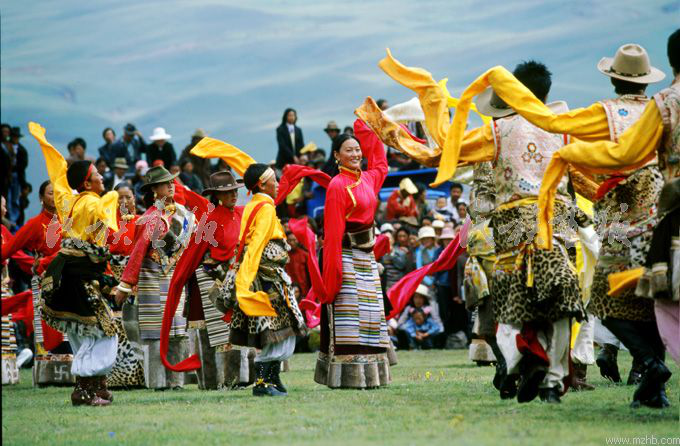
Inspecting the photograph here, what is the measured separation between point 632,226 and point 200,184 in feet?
35.8

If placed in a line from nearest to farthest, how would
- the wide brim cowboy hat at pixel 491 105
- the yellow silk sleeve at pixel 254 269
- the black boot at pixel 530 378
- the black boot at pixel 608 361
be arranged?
the black boot at pixel 530 378
the wide brim cowboy hat at pixel 491 105
the yellow silk sleeve at pixel 254 269
the black boot at pixel 608 361

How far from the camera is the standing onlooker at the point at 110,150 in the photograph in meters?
17.5

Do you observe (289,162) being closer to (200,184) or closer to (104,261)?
(200,184)

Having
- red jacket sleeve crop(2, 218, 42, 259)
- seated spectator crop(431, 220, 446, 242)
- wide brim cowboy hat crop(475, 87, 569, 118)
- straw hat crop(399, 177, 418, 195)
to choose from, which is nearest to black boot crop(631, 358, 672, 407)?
wide brim cowboy hat crop(475, 87, 569, 118)

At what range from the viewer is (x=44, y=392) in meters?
10.3

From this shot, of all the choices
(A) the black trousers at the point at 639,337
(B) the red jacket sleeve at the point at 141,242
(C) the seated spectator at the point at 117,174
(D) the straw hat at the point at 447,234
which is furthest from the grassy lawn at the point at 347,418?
(C) the seated spectator at the point at 117,174

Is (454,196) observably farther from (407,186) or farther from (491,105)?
(491,105)

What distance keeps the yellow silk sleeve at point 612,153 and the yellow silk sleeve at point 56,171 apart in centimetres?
391

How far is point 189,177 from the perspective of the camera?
16578 mm

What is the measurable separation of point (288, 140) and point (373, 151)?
930 centimetres

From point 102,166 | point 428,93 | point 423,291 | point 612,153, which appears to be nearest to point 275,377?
point 428,93

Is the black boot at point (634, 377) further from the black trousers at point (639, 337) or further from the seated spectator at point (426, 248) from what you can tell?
the seated spectator at point (426, 248)

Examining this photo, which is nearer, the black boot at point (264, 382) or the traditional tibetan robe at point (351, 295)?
the black boot at point (264, 382)

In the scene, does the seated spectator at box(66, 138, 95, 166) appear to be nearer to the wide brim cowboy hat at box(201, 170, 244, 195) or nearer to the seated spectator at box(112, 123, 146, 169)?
the seated spectator at box(112, 123, 146, 169)
